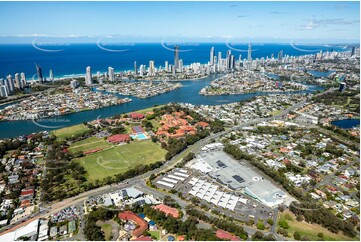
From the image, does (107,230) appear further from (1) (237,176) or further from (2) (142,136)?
(2) (142,136)

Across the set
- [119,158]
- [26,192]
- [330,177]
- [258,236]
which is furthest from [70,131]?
[330,177]

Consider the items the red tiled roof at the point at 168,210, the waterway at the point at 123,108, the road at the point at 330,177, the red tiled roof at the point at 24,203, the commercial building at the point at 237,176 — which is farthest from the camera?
the waterway at the point at 123,108

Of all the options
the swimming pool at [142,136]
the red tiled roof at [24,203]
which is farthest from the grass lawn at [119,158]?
the red tiled roof at [24,203]

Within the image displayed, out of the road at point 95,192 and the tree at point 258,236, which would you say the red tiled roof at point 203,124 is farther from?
the tree at point 258,236

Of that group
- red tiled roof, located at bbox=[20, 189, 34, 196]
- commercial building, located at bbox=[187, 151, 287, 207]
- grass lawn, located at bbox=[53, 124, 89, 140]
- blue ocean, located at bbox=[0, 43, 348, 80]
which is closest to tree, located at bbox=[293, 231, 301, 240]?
commercial building, located at bbox=[187, 151, 287, 207]

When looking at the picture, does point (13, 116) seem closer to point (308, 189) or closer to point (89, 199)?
point (89, 199)

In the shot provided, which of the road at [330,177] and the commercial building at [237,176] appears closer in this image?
the commercial building at [237,176]
